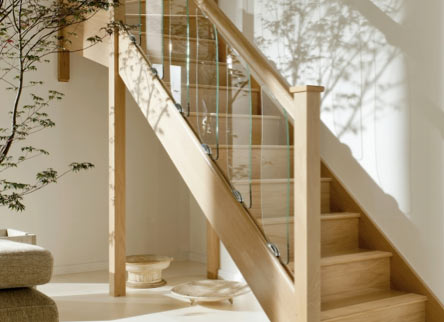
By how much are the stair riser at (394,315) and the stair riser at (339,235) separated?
1.79 ft

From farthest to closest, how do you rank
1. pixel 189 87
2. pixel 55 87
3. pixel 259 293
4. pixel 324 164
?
pixel 55 87, pixel 324 164, pixel 189 87, pixel 259 293

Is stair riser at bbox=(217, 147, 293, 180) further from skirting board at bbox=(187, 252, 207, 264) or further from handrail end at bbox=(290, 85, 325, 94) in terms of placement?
skirting board at bbox=(187, 252, 207, 264)

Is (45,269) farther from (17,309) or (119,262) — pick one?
(119,262)

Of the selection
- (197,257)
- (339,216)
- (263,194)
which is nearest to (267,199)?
(263,194)

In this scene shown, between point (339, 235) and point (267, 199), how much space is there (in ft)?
2.81

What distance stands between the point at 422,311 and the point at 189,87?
1885 mm

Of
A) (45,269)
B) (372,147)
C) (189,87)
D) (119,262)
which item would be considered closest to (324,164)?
(372,147)

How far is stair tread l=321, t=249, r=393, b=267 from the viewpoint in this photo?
3.31m

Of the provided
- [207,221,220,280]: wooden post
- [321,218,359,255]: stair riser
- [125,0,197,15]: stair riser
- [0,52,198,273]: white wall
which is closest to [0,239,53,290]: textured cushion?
[321,218,359,255]: stair riser

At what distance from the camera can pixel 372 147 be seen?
12.3 ft

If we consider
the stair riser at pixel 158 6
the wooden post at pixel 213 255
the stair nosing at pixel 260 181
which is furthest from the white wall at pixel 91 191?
the stair nosing at pixel 260 181

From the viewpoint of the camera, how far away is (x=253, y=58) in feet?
9.98

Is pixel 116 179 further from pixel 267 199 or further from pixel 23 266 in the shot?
pixel 23 266

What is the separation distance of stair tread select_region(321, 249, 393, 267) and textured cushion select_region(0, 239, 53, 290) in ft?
5.36
